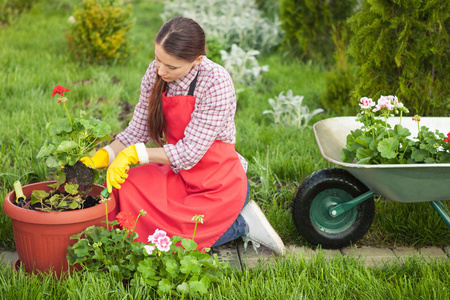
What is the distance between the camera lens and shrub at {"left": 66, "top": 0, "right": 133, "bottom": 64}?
17.8 feet

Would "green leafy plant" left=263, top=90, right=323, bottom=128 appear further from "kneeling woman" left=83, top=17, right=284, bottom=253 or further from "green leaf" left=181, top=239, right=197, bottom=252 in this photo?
"green leaf" left=181, top=239, right=197, bottom=252

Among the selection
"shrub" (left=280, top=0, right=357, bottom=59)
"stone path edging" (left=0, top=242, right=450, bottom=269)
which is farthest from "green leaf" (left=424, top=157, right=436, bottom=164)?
"shrub" (left=280, top=0, right=357, bottom=59)

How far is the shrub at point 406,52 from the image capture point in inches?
126

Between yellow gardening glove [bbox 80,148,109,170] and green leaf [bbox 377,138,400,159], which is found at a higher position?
green leaf [bbox 377,138,400,159]

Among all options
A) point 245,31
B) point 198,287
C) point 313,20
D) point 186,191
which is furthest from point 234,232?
point 245,31

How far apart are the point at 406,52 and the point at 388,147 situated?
1.15 meters

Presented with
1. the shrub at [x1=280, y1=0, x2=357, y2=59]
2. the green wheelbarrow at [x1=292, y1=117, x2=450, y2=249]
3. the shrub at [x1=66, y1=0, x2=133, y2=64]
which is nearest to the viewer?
the green wheelbarrow at [x1=292, y1=117, x2=450, y2=249]

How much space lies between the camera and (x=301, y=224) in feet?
8.51

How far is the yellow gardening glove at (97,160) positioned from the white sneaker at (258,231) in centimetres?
79

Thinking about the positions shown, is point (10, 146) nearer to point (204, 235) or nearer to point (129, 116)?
point (129, 116)

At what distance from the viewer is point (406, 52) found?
326 centimetres

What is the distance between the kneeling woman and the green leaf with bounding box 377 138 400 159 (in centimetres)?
70

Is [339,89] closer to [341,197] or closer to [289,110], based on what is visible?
[289,110]

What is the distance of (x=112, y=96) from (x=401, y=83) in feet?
8.41
